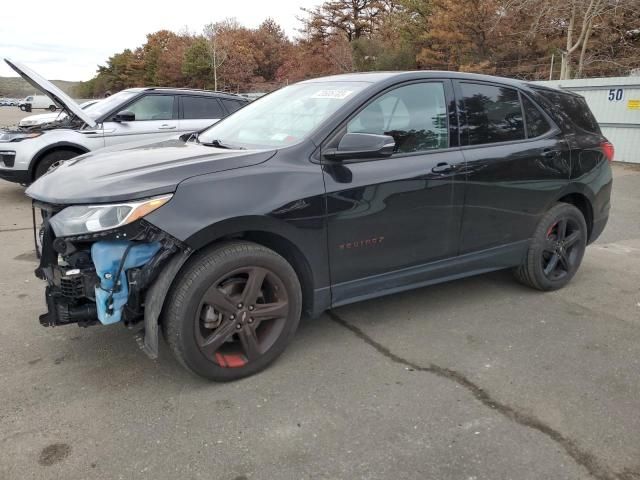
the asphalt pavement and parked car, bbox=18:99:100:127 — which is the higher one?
parked car, bbox=18:99:100:127

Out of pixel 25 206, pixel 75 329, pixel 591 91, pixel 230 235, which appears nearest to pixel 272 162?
pixel 230 235

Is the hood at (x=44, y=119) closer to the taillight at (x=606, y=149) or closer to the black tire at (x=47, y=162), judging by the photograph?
the black tire at (x=47, y=162)

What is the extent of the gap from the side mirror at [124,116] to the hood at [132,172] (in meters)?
4.73

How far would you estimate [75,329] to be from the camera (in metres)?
3.63

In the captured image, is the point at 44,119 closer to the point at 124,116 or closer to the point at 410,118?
the point at 124,116

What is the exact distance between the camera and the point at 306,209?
→ 3.04 m

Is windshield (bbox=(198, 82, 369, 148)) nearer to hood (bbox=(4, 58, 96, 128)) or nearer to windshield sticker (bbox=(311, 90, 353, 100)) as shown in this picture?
windshield sticker (bbox=(311, 90, 353, 100))

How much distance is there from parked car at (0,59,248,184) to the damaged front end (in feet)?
14.6

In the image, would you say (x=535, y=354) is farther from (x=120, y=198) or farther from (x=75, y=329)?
(x=75, y=329)

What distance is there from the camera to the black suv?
2.69 m

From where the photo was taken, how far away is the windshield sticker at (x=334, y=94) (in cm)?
341

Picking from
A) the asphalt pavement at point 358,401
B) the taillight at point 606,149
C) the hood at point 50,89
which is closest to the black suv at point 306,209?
the taillight at point 606,149

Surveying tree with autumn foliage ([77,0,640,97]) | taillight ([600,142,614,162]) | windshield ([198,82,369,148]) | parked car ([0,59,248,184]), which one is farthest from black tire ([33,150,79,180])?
tree with autumn foliage ([77,0,640,97])

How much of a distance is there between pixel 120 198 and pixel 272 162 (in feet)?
2.78
